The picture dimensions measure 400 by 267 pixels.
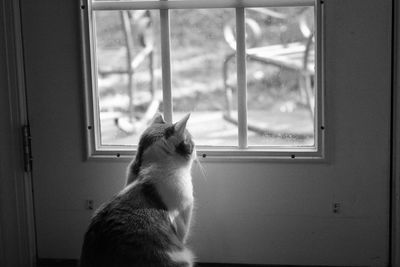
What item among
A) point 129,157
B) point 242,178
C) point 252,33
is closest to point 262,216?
point 242,178

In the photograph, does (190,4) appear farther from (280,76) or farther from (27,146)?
(27,146)

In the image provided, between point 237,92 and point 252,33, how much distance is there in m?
0.27

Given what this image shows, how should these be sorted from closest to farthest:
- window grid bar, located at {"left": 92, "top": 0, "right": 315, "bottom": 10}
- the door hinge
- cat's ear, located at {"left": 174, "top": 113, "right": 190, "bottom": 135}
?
1. cat's ear, located at {"left": 174, "top": 113, "right": 190, "bottom": 135}
2. window grid bar, located at {"left": 92, "top": 0, "right": 315, "bottom": 10}
3. the door hinge

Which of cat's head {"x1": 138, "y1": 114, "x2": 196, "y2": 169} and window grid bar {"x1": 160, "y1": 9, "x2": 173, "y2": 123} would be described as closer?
cat's head {"x1": 138, "y1": 114, "x2": 196, "y2": 169}

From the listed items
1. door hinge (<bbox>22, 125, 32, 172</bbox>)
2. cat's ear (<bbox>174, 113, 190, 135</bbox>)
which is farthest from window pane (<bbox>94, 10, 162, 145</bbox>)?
cat's ear (<bbox>174, 113, 190, 135</bbox>)

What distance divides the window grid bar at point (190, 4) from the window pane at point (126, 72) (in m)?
0.04

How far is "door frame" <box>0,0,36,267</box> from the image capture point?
2.57 m

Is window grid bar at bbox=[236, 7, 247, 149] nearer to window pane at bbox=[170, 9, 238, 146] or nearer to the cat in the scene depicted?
window pane at bbox=[170, 9, 238, 146]

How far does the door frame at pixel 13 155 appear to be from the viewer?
257 centimetres

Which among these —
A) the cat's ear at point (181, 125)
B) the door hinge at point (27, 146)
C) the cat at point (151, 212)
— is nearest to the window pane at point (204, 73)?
the cat at point (151, 212)

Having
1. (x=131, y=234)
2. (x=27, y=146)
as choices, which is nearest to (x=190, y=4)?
(x=27, y=146)

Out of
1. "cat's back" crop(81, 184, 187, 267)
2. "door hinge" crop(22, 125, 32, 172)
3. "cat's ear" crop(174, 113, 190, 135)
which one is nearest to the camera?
"cat's back" crop(81, 184, 187, 267)

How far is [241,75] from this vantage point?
8.59 ft

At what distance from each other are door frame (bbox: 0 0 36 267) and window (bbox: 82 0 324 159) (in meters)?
0.31
